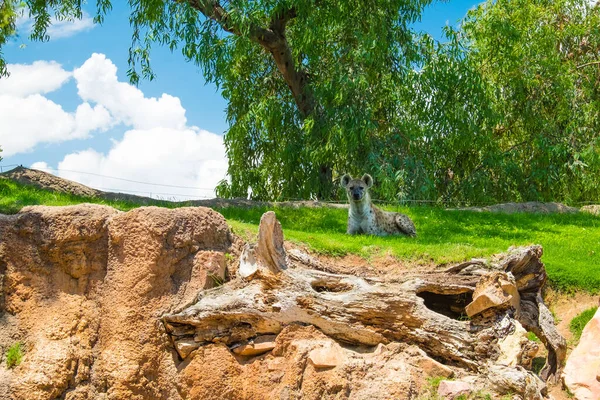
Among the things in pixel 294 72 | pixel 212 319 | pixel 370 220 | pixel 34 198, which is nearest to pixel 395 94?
pixel 294 72

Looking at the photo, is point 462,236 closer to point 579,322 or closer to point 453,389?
point 579,322

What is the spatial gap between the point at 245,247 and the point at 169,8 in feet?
35.3

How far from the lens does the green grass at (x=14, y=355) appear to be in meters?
8.38

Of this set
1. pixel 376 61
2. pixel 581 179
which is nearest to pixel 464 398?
pixel 376 61

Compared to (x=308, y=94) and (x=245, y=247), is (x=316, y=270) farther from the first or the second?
(x=308, y=94)

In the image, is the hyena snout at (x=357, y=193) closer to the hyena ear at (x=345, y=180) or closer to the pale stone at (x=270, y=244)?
the hyena ear at (x=345, y=180)

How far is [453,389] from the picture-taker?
762 centimetres

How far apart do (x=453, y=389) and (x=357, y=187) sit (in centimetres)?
737

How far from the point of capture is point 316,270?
30.6ft

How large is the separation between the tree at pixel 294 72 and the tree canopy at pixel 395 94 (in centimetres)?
4

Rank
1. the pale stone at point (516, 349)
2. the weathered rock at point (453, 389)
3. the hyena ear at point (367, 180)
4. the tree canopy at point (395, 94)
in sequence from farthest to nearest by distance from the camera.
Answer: the tree canopy at point (395, 94) → the hyena ear at point (367, 180) → the pale stone at point (516, 349) → the weathered rock at point (453, 389)

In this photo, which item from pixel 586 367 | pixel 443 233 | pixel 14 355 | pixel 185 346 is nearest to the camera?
pixel 14 355

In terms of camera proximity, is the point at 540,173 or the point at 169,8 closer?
the point at 169,8

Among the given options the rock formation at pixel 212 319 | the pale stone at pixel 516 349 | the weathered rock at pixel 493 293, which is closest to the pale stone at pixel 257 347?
the rock formation at pixel 212 319
